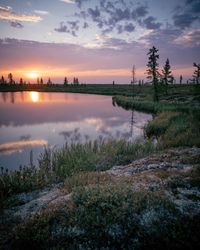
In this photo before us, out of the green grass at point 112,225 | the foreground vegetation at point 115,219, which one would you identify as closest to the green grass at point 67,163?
the foreground vegetation at point 115,219

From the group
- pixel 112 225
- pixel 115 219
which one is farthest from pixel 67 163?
pixel 112 225

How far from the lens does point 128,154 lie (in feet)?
45.6

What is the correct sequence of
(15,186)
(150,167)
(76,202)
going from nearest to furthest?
A: (76,202)
(15,186)
(150,167)

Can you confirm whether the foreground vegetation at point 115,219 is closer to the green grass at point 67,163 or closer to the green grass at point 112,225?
Answer: the green grass at point 112,225

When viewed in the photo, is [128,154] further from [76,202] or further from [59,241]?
[59,241]

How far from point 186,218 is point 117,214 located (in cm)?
175

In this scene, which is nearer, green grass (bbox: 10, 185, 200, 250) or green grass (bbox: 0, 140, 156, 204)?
green grass (bbox: 10, 185, 200, 250)

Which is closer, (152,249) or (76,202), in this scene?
(152,249)

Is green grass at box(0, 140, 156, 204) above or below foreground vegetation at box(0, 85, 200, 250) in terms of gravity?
below

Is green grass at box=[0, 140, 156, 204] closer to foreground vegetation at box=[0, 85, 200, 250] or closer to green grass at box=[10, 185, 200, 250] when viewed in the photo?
foreground vegetation at box=[0, 85, 200, 250]

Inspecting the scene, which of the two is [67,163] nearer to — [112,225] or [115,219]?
[115,219]

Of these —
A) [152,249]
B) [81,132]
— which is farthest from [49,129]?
[152,249]

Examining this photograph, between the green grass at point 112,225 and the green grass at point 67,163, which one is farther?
the green grass at point 67,163

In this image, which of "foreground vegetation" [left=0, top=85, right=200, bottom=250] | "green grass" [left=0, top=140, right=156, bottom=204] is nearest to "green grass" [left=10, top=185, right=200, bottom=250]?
"foreground vegetation" [left=0, top=85, right=200, bottom=250]
